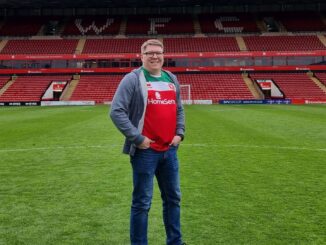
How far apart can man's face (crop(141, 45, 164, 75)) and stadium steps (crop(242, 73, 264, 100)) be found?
151ft

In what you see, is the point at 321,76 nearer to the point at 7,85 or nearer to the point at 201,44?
the point at 201,44

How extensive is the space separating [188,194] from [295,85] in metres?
47.3

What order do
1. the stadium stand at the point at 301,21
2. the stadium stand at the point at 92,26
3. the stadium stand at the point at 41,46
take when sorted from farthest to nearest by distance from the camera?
the stadium stand at the point at 92,26 → the stadium stand at the point at 301,21 → the stadium stand at the point at 41,46

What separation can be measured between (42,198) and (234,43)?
53.8 m

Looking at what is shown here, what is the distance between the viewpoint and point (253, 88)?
1989 inches

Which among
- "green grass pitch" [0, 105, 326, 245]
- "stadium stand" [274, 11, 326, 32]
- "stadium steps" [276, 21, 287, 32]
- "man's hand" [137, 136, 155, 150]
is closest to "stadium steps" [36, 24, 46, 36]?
"stadium steps" [276, 21, 287, 32]

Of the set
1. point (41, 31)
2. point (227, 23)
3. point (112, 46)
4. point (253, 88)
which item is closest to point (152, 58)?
point (253, 88)

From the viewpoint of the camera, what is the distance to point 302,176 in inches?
307

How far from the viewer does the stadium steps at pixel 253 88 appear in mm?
48812

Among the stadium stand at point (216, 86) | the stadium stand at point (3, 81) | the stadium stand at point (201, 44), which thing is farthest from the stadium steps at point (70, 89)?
the stadium stand at point (216, 86)

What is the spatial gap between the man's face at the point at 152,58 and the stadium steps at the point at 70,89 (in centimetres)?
4672

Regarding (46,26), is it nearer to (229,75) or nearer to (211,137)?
(229,75)

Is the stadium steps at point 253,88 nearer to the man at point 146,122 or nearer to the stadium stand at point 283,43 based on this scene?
the stadium stand at point 283,43

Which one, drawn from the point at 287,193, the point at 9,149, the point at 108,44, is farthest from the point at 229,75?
the point at 287,193
